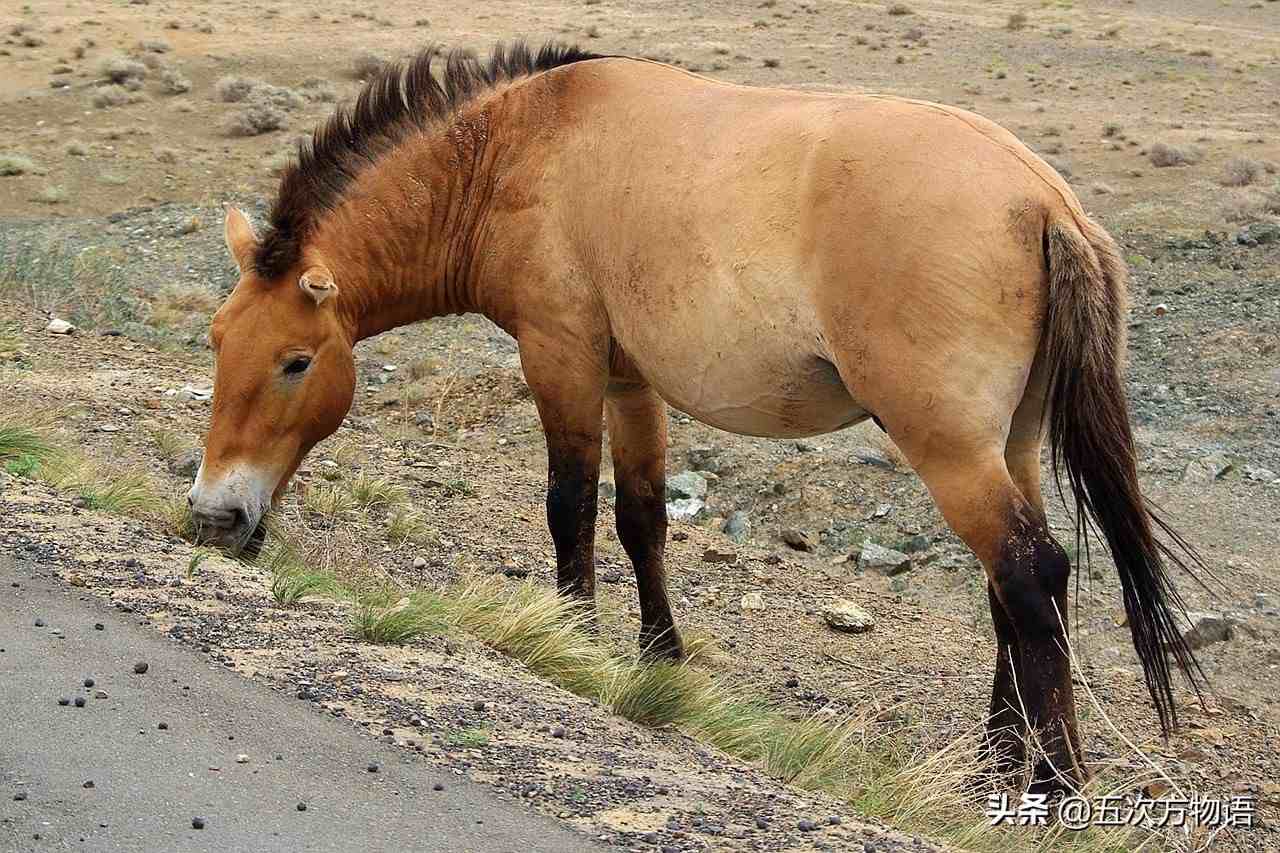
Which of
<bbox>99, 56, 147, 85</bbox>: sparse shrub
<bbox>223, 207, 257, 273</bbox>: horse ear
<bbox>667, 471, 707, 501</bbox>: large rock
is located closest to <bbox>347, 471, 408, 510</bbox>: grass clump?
<bbox>667, 471, 707, 501</bbox>: large rock

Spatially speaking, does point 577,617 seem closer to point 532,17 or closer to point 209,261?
point 209,261

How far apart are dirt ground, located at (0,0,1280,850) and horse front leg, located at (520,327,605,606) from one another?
0.60 metres

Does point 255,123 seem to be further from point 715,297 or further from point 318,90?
point 715,297

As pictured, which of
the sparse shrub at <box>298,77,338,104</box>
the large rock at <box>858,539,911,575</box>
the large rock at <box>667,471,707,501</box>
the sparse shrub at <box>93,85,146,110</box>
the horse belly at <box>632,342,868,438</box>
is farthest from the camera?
the sparse shrub at <box>298,77,338,104</box>

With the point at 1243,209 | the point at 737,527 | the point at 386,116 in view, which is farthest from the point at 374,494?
the point at 1243,209

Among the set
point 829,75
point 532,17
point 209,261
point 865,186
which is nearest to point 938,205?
point 865,186

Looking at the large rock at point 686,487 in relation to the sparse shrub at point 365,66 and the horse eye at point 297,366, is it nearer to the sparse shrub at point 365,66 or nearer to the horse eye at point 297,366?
the horse eye at point 297,366

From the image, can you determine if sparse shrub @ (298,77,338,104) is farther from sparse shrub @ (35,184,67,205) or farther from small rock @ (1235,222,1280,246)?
small rock @ (1235,222,1280,246)

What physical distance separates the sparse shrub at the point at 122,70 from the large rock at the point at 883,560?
2147 centimetres

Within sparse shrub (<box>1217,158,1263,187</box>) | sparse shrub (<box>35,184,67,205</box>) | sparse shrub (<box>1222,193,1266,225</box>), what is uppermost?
sparse shrub (<box>1222,193,1266,225</box>)

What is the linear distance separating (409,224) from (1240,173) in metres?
15.3

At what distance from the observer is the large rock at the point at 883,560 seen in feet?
28.4

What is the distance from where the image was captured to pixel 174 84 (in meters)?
26.2

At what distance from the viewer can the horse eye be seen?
636 cm
